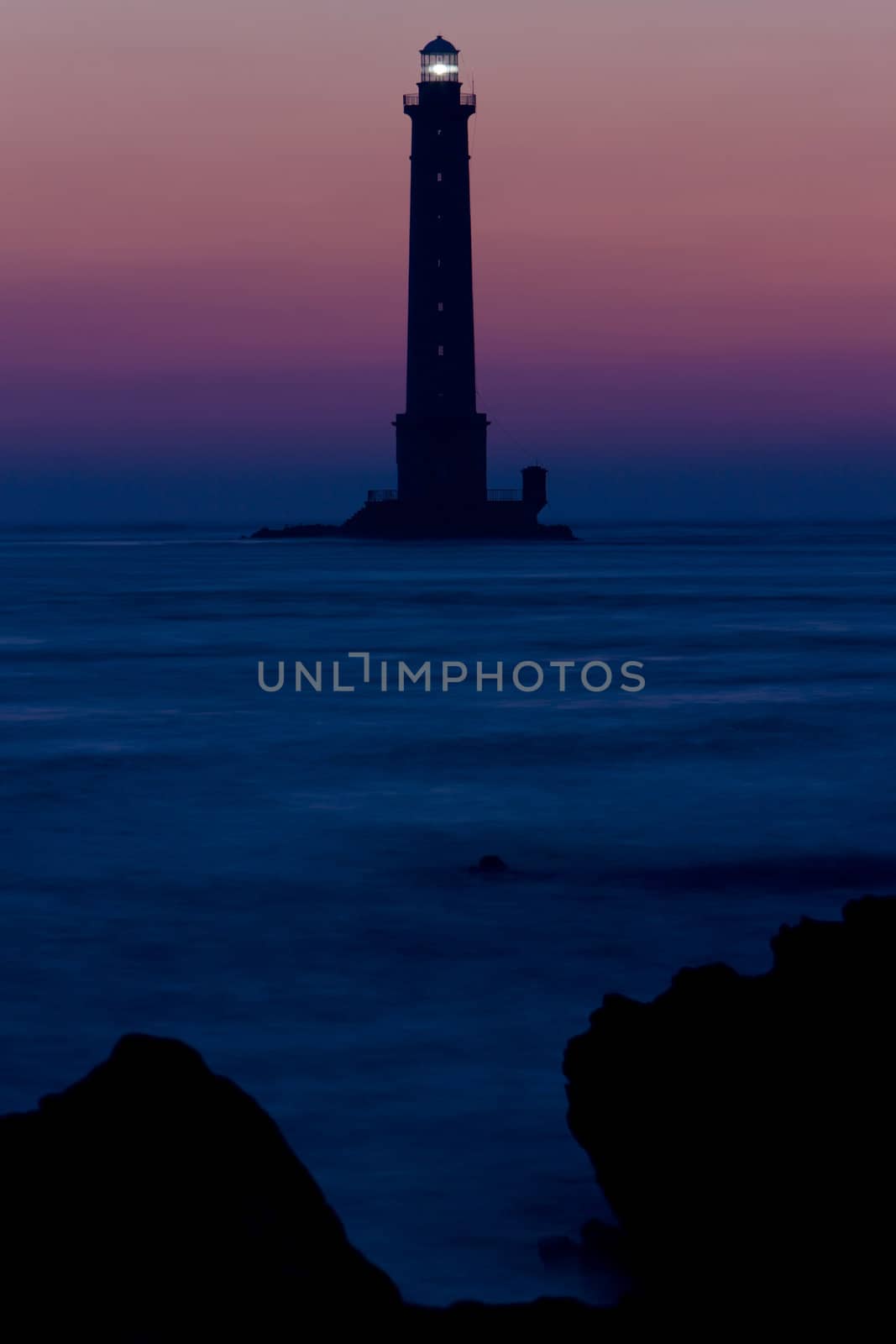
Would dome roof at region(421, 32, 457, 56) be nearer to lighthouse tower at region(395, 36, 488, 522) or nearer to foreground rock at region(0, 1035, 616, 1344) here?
Result: lighthouse tower at region(395, 36, 488, 522)

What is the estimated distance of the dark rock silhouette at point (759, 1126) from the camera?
2934 mm

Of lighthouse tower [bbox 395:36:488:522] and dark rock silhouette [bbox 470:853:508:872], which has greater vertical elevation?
lighthouse tower [bbox 395:36:488:522]

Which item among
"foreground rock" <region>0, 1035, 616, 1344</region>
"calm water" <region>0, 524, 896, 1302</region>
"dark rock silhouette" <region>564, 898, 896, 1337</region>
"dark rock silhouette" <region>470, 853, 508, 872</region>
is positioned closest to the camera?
"foreground rock" <region>0, 1035, 616, 1344</region>

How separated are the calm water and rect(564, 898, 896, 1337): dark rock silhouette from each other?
0.47 metres

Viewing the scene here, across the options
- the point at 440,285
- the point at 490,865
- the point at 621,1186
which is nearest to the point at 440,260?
the point at 440,285

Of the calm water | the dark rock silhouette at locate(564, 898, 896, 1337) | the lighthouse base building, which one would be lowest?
the calm water

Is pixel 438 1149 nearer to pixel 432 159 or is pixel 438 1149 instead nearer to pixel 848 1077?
pixel 848 1077

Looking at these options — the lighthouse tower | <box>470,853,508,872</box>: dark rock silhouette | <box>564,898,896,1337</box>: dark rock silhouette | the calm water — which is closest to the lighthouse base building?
the lighthouse tower

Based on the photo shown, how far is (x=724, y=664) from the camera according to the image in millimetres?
21828

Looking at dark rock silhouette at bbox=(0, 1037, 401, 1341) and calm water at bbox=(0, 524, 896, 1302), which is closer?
dark rock silhouette at bbox=(0, 1037, 401, 1341)

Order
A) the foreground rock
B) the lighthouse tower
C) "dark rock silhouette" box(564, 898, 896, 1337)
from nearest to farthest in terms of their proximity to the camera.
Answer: the foreground rock
"dark rock silhouette" box(564, 898, 896, 1337)
the lighthouse tower

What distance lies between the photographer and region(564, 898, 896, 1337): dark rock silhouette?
293cm

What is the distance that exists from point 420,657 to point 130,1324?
20.9 m

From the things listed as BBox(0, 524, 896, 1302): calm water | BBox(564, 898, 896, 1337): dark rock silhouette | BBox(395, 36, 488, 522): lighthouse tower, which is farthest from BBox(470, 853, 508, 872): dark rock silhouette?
BBox(395, 36, 488, 522): lighthouse tower
